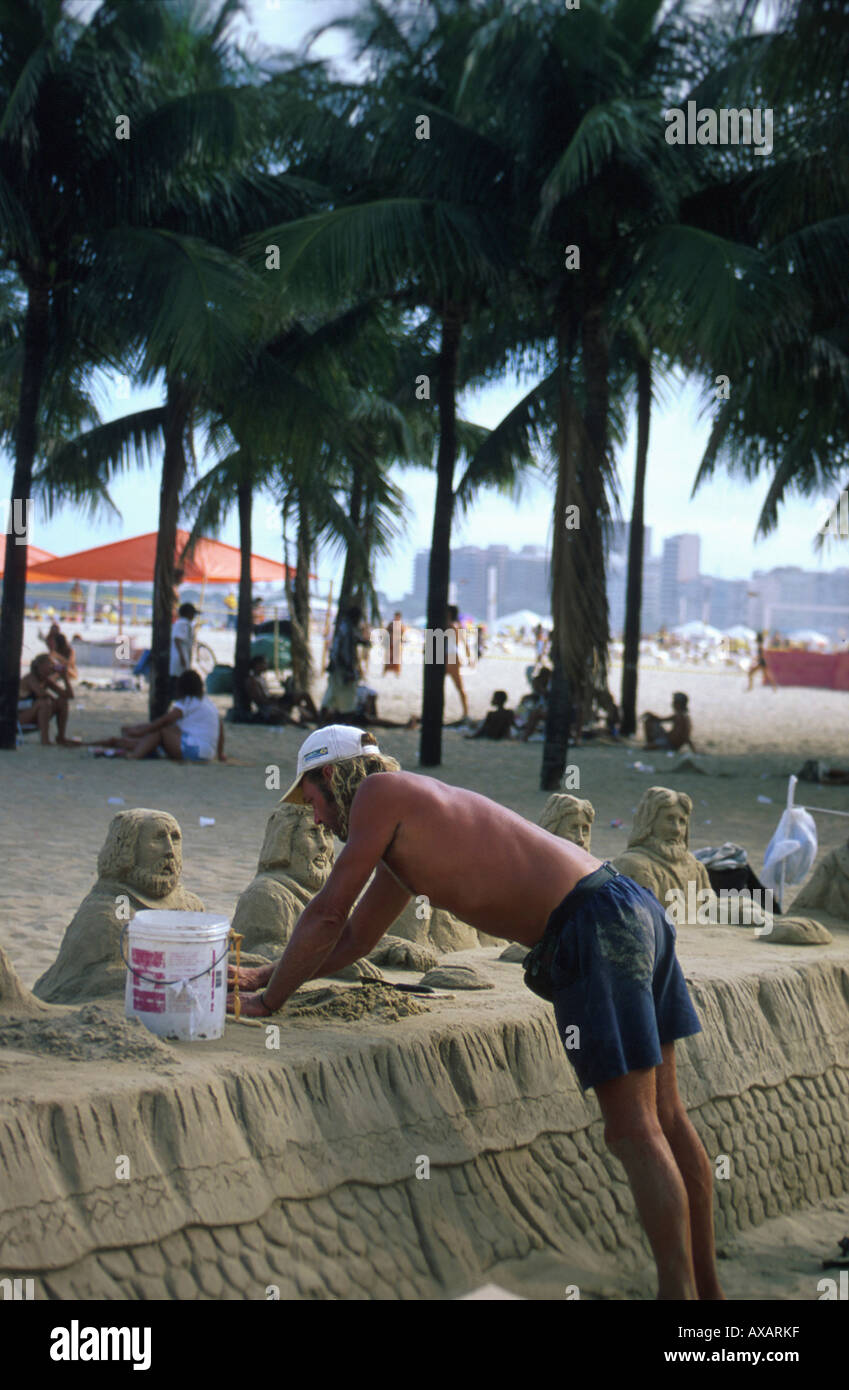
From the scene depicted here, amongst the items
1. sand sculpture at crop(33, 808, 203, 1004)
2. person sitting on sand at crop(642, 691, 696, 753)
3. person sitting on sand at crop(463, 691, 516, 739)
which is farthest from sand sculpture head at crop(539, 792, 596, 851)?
person sitting on sand at crop(463, 691, 516, 739)

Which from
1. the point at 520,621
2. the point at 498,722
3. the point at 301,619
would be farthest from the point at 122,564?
the point at 520,621

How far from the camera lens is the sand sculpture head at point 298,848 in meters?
5.57

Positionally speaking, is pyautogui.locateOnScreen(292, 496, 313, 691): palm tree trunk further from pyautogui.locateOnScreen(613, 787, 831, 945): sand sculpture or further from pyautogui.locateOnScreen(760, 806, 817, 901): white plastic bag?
pyautogui.locateOnScreen(613, 787, 831, 945): sand sculpture

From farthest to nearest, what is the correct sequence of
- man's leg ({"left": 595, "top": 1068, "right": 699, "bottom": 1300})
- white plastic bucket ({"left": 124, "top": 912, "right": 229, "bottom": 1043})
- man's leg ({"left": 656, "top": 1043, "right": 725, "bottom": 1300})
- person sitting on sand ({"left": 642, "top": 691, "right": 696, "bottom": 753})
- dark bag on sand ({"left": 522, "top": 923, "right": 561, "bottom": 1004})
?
1. person sitting on sand ({"left": 642, "top": 691, "right": 696, "bottom": 753})
2. white plastic bucket ({"left": 124, "top": 912, "right": 229, "bottom": 1043})
3. man's leg ({"left": 656, "top": 1043, "right": 725, "bottom": 1300})
4. dark bag on sand ({"left": 522, "top": 923, "right": 561, "bottom": 1004})
5. man's leg ({"left": 595, "top": 1068, "right": 699, "bottom": 1300})

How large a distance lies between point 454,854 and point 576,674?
31.0 feet

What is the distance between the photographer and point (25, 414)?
14.2 meters

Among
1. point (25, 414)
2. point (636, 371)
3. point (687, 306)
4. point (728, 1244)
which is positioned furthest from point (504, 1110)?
point (636, 371)

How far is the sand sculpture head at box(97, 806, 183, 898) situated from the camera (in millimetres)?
→ 4926

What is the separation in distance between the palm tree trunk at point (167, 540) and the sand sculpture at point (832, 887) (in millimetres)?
10241

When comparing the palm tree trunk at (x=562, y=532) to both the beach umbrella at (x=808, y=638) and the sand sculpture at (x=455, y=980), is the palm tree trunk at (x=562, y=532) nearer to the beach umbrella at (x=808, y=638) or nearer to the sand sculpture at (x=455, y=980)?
the sand sculpture at (x=455, y=980)

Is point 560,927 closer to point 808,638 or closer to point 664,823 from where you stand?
point 664,823

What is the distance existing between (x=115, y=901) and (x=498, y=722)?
14.2 meters

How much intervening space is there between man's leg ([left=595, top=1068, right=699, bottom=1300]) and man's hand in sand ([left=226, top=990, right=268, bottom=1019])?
3.75 ft

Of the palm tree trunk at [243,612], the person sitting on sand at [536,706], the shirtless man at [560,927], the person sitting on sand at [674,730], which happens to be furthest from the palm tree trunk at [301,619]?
the shirtless man at [560,927]
